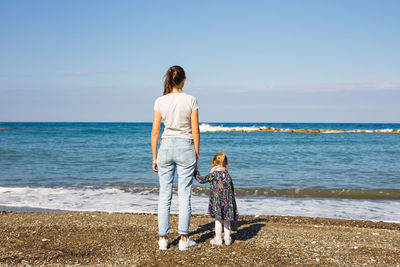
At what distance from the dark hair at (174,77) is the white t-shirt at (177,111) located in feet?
0.42

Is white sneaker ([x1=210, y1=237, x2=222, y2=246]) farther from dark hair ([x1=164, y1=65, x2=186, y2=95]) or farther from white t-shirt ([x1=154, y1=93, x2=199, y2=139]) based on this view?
dark hair ([x1=164, y1=65, x2=186, y2=95])

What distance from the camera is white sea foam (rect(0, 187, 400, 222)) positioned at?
7.47 m

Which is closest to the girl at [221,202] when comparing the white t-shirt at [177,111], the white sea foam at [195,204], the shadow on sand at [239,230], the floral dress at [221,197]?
the floral dress at [221,197]

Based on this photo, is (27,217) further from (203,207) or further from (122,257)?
(203,207)

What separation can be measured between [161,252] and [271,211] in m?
3.90

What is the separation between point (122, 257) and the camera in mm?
4090

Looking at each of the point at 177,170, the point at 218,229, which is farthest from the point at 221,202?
the point at 177,170

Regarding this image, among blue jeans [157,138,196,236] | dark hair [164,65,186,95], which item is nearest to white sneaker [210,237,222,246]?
blue jeans [157,138,196,236]

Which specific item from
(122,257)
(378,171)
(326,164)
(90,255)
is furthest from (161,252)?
(326,164)

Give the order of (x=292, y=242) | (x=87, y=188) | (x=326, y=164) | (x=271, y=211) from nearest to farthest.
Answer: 1. (x=292, y=242)
2. (x=271, y=211)
3. (x=87, y=188)
4. (x=326, y=164)

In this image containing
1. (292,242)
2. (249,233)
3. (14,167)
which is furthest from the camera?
(14,167)

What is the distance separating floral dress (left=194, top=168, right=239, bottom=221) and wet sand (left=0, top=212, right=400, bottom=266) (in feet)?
1.42

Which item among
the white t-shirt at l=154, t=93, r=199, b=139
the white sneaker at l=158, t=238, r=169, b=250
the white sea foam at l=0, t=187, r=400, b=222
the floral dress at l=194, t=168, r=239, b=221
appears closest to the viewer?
the white t-shirt at l=154, t=93, r=199, b=139

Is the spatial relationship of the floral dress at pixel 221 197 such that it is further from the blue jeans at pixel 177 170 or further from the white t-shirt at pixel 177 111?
the white t-shirt at pixel 177 111
